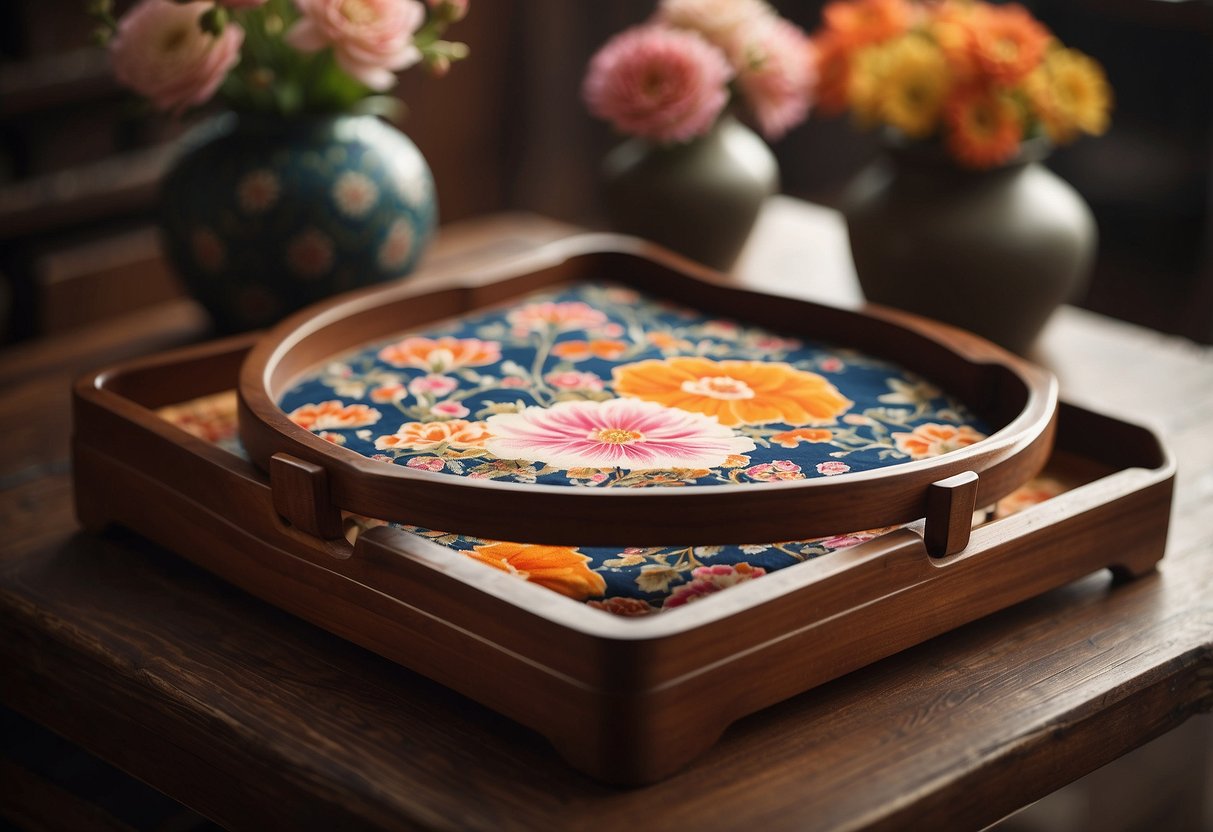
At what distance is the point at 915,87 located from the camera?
4.57 ft

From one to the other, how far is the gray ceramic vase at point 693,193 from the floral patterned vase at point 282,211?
11.5 inches

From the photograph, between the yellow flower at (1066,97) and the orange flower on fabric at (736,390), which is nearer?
the orange flower on fabric at (736,390)

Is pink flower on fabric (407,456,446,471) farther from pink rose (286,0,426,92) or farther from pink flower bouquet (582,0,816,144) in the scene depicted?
pink flower bouquet (582,0,816,144)

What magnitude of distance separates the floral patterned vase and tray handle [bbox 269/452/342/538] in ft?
1.77

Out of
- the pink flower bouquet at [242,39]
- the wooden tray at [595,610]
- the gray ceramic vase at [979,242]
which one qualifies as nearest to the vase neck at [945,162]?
the gray ceramic vase at [979,242]

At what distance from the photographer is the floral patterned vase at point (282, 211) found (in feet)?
4.48

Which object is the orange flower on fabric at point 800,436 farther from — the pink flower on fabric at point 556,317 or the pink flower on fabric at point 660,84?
the pink flower on fabric at point 660,84

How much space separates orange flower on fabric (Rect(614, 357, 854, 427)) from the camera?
1017 mm

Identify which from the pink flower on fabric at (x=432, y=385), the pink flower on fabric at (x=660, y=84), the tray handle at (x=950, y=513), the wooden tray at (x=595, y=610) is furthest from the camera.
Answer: the pink flower on fabric at (x=660, y=84)

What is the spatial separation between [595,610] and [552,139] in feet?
7.99

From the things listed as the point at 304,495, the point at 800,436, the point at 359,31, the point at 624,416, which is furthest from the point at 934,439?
the point at 359,31

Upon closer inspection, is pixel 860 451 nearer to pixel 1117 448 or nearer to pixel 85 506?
pixel 1117 448

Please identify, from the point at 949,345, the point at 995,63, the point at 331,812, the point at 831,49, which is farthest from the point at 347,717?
the point at 831,49

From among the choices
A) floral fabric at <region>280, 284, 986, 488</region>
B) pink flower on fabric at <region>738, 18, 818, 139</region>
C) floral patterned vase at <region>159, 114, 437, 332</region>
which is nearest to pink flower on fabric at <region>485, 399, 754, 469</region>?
floral fabric at <region>280, 284, 986, 488</region>
